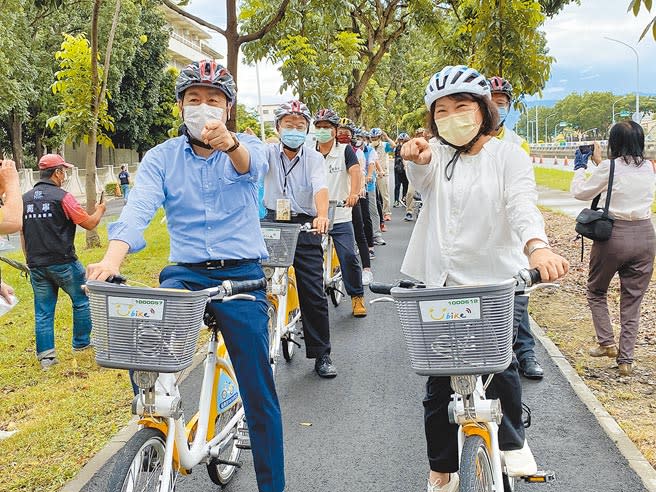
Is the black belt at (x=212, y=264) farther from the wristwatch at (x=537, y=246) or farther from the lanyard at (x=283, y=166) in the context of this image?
the lanyard at (x=283, y=166)

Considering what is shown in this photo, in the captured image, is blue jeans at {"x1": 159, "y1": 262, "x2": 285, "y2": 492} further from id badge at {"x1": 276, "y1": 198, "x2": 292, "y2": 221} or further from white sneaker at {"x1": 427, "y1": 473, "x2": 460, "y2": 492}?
id badge at {"x1": 276, "y1": 198, "x2": 292, "y2": 221}

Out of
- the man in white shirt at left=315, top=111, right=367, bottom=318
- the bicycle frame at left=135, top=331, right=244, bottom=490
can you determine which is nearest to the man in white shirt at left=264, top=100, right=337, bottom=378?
the man in white shirt at left=315, top=111, right=367, bottom=318

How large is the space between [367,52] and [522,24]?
1190 cm

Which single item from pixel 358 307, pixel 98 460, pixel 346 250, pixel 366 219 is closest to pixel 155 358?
pixel 98 460

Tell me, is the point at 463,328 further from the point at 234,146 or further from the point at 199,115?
the point at 199,115

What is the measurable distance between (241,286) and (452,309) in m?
1.04

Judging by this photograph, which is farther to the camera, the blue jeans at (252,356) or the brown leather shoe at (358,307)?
the brown leather shoe at (358,307)

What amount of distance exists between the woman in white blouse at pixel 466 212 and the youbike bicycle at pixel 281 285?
1459 mm

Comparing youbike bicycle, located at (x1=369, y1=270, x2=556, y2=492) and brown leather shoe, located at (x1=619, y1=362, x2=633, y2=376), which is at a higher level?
youbike bicycle, located at (x1=369, y1=270, x2=556, y2=492)

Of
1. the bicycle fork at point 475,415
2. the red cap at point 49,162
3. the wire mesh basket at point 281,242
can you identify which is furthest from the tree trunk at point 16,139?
the bicycle fork at point 475,415

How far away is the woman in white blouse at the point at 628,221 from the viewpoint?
5766mm

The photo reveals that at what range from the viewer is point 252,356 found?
343cm

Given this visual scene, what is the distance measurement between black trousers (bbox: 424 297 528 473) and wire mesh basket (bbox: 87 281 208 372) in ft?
4.17

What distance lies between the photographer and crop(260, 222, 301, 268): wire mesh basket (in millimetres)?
5246
